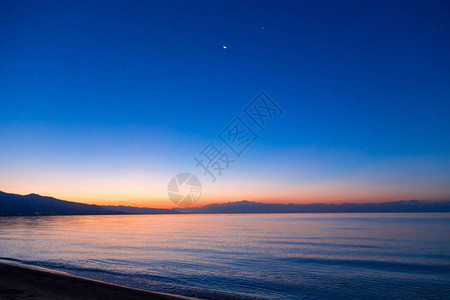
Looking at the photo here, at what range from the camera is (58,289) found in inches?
522

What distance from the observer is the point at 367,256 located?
28.7 metres

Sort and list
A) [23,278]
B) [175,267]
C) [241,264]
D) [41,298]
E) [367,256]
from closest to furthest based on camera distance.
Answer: [41,298], [23,278], [175,267], [241,264], [367,256]

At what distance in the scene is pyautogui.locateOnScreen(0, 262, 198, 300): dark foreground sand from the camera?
12.0 metres

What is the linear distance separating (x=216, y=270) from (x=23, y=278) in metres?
12.7

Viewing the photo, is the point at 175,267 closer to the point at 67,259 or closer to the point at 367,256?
the point at 67,259

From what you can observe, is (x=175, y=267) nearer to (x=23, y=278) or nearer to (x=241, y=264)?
(x=241, y=264)

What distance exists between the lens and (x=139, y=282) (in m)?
16.8

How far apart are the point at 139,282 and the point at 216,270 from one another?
653 centimetres

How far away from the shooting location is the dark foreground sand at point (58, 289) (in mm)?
12031

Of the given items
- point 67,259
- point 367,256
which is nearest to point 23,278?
point 67,259

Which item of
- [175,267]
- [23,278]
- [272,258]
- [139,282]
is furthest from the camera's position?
[272,258]

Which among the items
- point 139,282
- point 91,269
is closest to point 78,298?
point 139,282

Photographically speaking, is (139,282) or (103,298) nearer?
(103,298)

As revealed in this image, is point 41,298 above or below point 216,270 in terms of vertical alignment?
above
